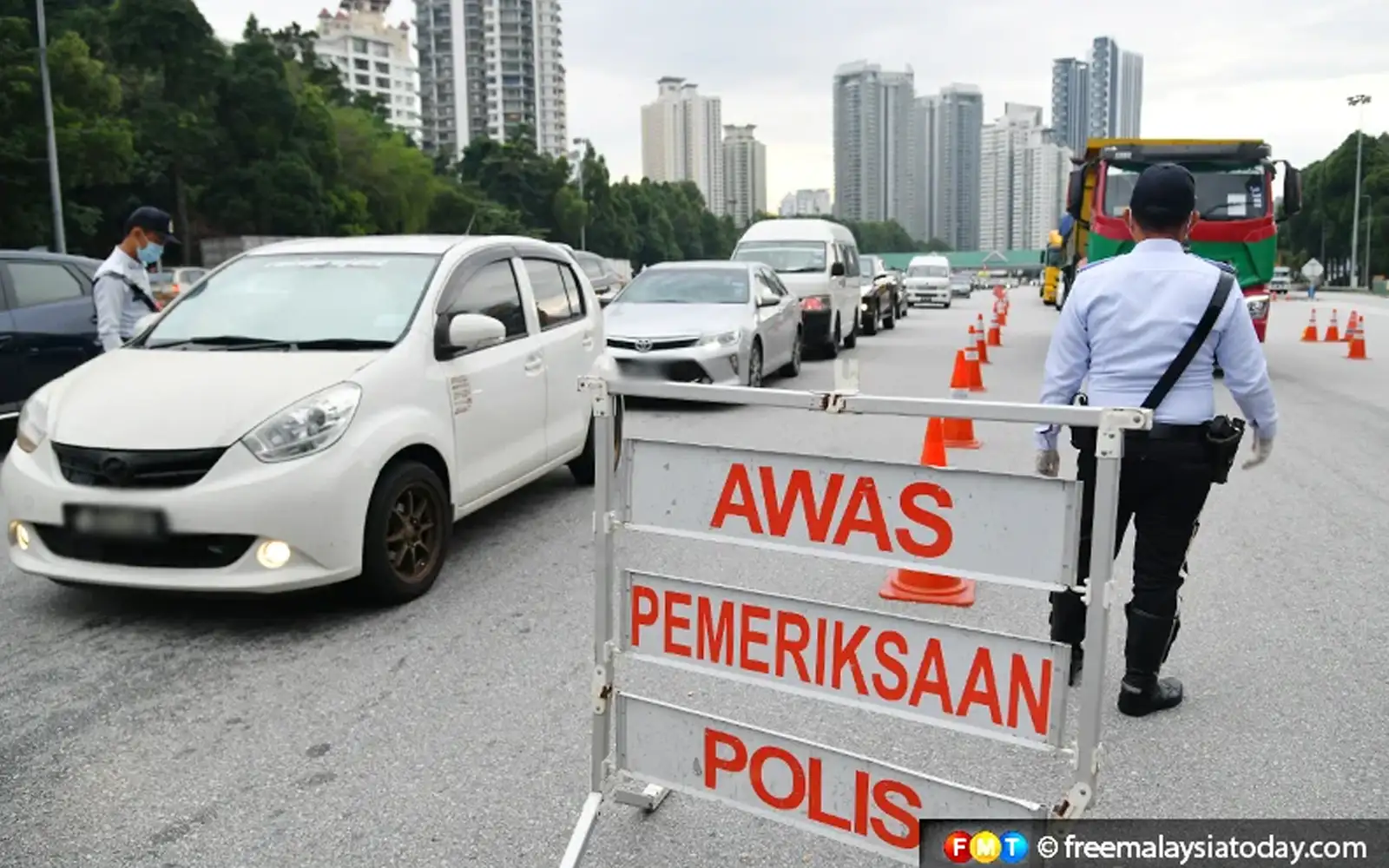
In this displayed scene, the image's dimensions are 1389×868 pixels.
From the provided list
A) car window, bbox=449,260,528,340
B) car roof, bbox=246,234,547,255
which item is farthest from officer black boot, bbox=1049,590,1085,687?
car roof, bbox=246,234,547,255

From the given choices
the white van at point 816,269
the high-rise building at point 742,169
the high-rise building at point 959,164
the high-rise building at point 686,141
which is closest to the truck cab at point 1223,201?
the white van at point 816,269

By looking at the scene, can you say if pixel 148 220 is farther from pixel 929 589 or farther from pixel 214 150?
pixel 214 150

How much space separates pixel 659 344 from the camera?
1076 centimetres

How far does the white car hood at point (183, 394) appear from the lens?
176 inches

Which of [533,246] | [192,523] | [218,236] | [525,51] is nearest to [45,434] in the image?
[192,523]

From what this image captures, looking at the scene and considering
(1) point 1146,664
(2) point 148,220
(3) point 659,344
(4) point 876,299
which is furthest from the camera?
(4) point 876,299

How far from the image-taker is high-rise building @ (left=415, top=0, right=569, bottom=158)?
143 m

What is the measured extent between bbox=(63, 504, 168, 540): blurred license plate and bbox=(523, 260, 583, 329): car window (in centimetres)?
262

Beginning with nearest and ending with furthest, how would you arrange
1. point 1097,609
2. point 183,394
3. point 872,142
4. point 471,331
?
point 1097,609 → point 183,394 → point 471,331 → point 872,142

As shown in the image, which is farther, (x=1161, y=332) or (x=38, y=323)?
(x=38, y=323)

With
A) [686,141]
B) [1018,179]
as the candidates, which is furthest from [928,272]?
[686,141]

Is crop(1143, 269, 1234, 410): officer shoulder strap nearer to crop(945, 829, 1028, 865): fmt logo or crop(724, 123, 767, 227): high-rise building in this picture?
crop(945, 829, 1028, 865): fmt logo

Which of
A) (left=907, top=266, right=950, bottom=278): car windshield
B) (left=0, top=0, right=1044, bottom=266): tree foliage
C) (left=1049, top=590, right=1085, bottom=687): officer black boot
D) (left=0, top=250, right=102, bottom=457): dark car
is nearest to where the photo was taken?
(left=1049, top=590, right=1085, bottom=687): officer black boot

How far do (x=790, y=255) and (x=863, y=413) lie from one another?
14.8 meters
